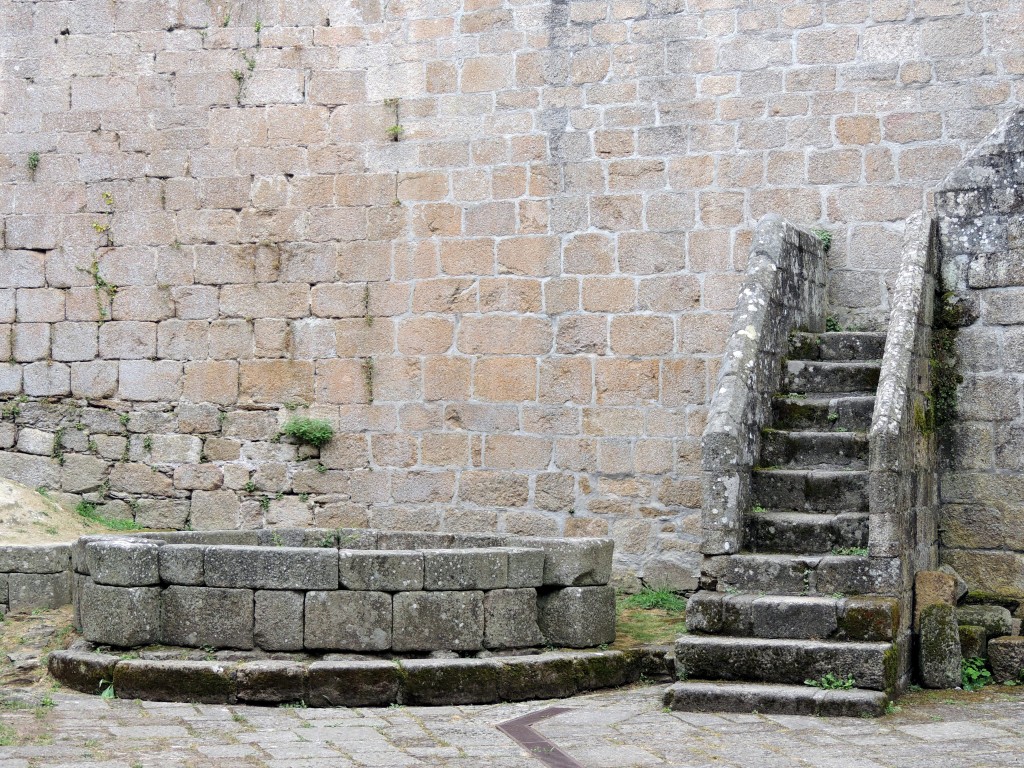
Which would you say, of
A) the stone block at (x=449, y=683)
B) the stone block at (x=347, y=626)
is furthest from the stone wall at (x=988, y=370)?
the stone block at (x=347, y=626)

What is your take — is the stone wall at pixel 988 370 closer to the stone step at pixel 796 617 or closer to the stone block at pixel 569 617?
the stone step at pixel 796 617

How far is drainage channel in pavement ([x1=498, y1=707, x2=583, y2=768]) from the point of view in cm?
598

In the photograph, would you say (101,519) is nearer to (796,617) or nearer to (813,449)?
(813,449)

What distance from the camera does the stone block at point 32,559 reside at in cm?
913

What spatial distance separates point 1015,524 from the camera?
28.0ft

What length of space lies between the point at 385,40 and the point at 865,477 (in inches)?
214

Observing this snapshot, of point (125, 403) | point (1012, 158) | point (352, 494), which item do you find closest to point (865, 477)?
point (1012, 158)

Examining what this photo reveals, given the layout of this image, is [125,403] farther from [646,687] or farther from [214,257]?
[646,687]

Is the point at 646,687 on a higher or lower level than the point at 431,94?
lower

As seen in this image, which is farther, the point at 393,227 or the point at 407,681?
the point at 393,227

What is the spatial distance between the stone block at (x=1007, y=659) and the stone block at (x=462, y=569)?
2792 millimetres

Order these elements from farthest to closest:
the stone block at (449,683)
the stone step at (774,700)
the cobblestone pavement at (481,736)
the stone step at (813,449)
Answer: the stone step at (813,449)
the stone block at (449,683)
the stone step at (774,700)
the cobblestone pavement at (481,736)

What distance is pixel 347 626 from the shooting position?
7320 mm

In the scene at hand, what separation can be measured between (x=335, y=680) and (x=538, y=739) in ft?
4.26
